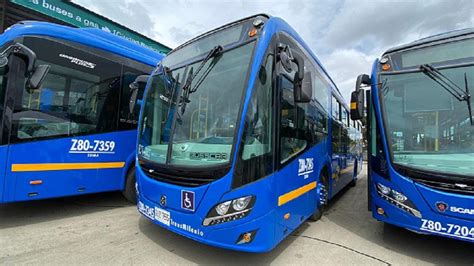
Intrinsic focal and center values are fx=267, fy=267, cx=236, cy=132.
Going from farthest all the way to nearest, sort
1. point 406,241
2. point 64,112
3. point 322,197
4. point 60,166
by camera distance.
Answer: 1. point 322,197
2. point 64,112
3. point 60,166
4. point 406,241

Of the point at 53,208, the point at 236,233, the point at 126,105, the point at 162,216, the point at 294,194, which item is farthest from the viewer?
the point at 126,105

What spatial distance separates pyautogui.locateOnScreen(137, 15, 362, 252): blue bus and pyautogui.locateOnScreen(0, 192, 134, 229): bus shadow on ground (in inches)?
91.1

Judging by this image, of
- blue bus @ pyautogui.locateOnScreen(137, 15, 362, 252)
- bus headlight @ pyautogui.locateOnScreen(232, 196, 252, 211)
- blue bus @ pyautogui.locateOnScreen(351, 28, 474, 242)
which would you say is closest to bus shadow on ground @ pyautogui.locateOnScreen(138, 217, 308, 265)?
blue bus @ pyautogui.locateOnScreen(137, 15, 362, 252)

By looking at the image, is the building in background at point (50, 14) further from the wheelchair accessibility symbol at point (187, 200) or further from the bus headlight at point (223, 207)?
the bus headlight at point (223, 207)

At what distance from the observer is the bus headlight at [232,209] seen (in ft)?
9.37

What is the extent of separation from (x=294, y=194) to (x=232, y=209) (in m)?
1.09

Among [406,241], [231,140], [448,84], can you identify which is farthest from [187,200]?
[448,84]

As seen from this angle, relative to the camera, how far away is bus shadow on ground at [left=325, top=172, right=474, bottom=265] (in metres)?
3.68

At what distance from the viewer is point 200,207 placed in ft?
9.66

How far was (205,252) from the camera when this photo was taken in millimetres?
3502

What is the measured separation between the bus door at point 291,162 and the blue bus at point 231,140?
0.04ft

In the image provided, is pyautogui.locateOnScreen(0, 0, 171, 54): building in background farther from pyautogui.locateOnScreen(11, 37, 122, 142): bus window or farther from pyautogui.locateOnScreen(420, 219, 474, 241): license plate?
pyautogui.locateOnScreen(420, 219, 474, 241): license plate

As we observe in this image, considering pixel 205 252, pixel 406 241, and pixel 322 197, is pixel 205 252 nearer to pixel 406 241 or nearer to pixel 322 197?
pixel 322 197

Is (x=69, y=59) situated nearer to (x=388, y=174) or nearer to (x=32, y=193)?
(x=32, y=193)
